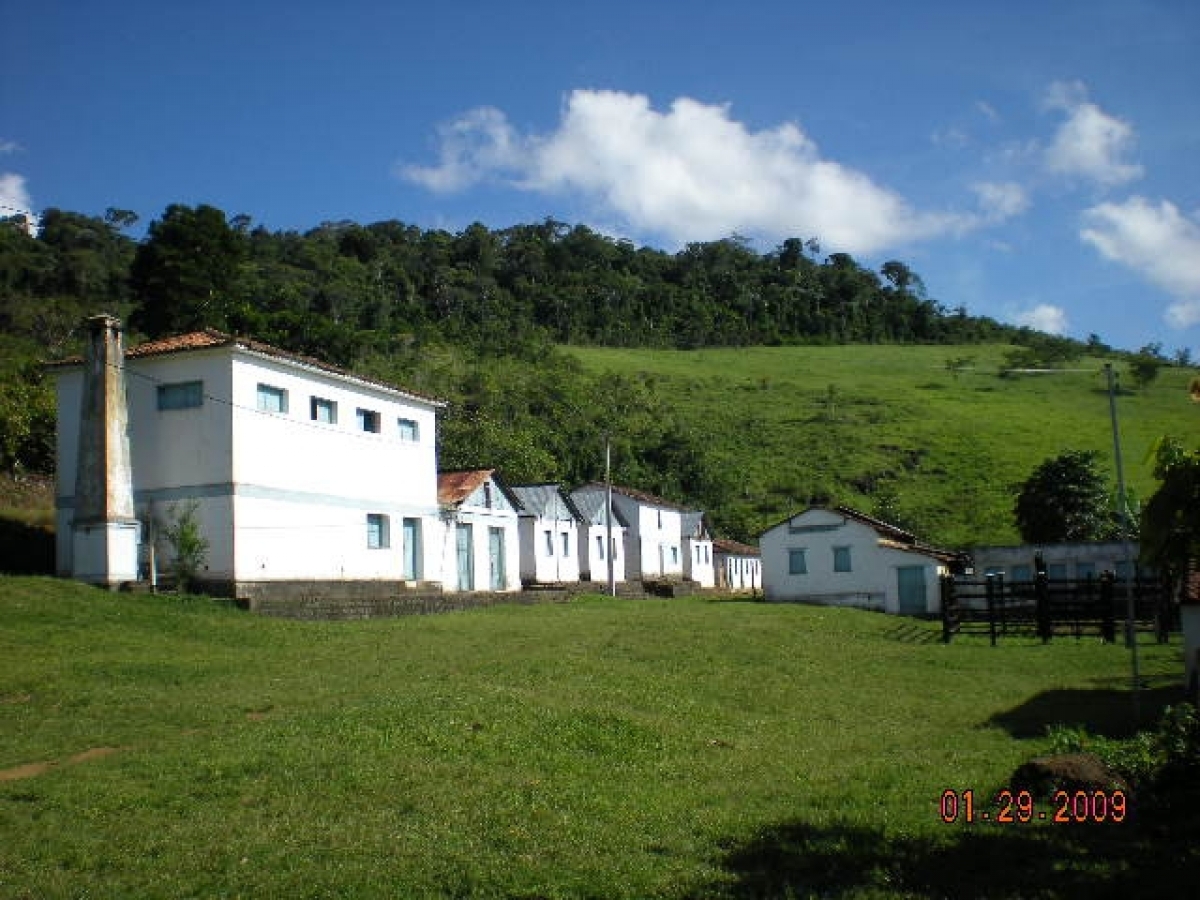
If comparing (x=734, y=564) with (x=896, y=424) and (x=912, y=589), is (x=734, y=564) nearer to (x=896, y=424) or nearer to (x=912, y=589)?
(x=896, y=424)

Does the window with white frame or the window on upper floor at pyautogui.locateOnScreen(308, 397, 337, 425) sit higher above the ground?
the window on upper floor at pyautogui.locateOnScreen(308, 397, 337, 425)

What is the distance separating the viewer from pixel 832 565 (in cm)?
4284

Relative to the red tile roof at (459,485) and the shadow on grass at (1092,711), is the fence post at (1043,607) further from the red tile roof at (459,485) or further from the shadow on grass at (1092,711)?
the red tile roof at (459,485)

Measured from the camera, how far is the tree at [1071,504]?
50.9 m

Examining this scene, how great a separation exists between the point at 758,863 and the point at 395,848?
276 cm

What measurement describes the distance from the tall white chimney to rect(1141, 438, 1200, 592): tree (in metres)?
23.2

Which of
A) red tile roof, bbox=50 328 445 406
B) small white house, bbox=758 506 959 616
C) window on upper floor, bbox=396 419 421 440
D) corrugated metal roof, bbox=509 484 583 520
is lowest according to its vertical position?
small white house, bbox=758 506 959 616

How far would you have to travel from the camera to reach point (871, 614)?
1432 inches

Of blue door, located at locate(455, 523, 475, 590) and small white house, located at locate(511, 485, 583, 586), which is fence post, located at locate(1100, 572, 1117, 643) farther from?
small white house, located at locate(511, 485, 583, 586)

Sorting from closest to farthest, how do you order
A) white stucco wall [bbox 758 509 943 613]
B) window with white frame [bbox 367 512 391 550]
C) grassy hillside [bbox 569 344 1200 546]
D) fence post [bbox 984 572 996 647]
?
fence post [bbox 984 572 996 647]
window with white frame [bbox 367 512 391 550]
white stucco wall [bbox 758 509 943 613]
grassy hillside [bbox 569 344 1200 546]

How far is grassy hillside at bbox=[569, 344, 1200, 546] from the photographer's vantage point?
68688 millimetres

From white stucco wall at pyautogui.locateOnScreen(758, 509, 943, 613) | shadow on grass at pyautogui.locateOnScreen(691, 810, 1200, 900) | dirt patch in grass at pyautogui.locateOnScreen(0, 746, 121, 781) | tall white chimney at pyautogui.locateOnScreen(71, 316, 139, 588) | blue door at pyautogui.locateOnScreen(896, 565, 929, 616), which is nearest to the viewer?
shadow on grass at pyautogui.locateOnScreen(691, 810, 1200, 900)

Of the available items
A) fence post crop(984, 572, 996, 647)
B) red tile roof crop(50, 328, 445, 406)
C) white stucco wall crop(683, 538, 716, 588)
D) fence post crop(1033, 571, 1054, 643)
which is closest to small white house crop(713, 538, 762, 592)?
white stucco wall crop(683, 538, 716, 588)

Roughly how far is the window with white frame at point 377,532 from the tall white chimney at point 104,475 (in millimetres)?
7587
